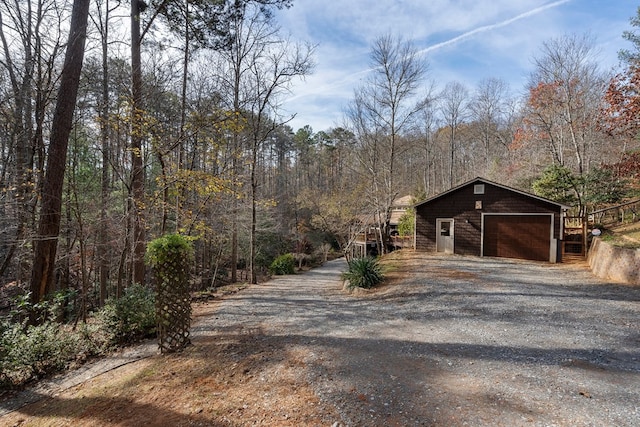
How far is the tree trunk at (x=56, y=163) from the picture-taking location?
489 centimetres

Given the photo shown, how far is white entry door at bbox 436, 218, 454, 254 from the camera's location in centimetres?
1329

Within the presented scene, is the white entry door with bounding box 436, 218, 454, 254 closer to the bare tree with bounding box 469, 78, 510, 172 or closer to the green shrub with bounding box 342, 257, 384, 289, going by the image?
the green shrub with bounding box 342, 257, 384, 289

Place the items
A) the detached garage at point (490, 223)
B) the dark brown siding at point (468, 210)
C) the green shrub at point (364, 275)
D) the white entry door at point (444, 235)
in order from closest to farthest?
the green shrub at point (364, 275) → the detached garage at point (490, 223) → the dark brown siding at point (468, 210) → the white entry door at point (444, 235)

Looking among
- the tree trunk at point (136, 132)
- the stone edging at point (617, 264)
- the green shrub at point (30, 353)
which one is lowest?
the green shrub at point (30, 353)

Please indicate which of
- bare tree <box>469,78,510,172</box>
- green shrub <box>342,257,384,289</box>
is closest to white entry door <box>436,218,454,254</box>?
green shrub <box>342,257,384,289</box>

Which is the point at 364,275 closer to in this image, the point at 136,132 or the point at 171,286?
the point at 171,286

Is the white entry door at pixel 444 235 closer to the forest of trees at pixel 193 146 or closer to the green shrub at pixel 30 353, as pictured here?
the forest of trees at pixel 193 146

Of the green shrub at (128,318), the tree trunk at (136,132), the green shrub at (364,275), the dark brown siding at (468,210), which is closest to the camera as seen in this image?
the green shrub at (128,318)

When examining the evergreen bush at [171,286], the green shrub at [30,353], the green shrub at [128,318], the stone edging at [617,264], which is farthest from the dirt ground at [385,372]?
the stone edging at [617,264]

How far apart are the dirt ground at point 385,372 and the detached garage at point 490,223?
5948mm

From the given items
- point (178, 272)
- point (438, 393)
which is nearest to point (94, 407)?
point (178, 272)

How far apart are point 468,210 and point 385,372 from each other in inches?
441

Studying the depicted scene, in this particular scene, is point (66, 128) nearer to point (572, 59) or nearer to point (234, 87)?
point (234, 87)

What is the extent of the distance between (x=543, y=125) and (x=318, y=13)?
15.9 m
